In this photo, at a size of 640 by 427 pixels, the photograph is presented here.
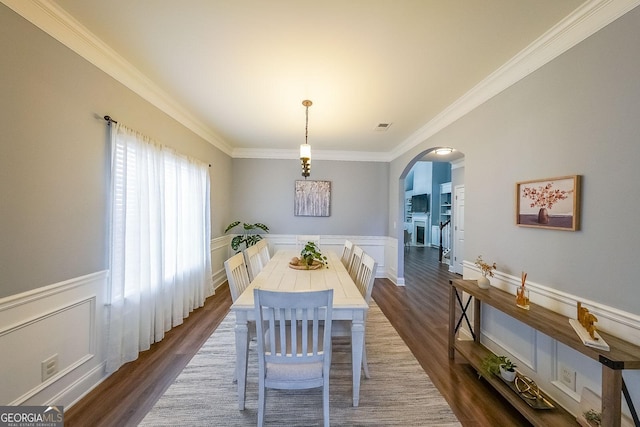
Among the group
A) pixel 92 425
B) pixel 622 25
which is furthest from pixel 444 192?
pixel 92 425

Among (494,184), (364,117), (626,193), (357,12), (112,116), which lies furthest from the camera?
(364,117)

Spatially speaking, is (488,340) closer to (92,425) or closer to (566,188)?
(566,188)

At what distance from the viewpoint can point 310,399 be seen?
73.0 inches

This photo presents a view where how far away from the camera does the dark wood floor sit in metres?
1.70

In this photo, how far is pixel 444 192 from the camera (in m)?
8.83

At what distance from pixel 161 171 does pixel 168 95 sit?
0.88 metres

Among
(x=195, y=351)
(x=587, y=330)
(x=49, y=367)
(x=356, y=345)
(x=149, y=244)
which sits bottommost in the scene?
(x=195, y=351)

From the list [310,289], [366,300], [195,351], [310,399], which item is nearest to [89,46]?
[310,289]

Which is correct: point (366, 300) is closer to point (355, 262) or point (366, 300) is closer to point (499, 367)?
point (355, 262)

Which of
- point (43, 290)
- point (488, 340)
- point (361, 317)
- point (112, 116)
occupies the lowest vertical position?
point (488, 340)

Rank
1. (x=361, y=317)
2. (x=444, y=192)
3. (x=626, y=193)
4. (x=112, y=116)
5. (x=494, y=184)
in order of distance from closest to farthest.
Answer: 1. (x=626, y=193)
2. (x=361, y=317)
3. (x=112, y=116)
4. (x=494, y=184)
5. (x=444, y=192)

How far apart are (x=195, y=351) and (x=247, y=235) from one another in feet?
9.18

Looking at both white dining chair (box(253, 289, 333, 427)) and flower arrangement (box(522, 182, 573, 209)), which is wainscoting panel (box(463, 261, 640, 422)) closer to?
flower arrangement (box(522, 182, 573, 209))

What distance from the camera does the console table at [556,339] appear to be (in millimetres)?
1113
